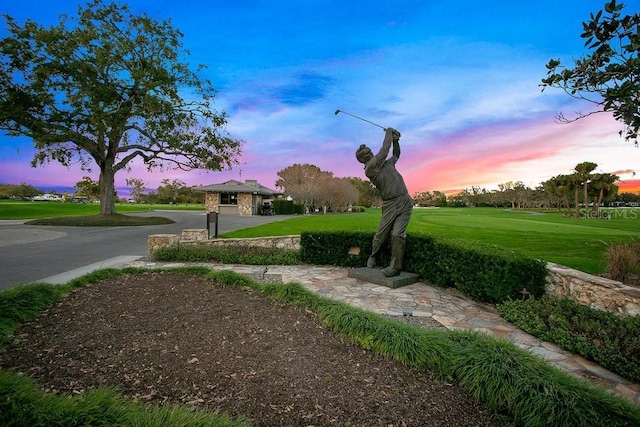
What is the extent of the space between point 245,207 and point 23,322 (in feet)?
96.2

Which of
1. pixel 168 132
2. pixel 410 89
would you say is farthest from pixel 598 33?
pixel 168 132

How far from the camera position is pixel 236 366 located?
8.88 ft

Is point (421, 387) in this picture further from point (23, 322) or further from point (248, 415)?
point (23, 322)

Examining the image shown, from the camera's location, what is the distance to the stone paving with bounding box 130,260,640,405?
108 inches

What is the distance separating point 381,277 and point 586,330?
295 cm

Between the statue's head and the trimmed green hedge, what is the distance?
186 centimetres

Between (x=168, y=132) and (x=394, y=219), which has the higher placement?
(x=168, y=132)

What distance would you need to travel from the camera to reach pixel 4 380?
6.41 feet

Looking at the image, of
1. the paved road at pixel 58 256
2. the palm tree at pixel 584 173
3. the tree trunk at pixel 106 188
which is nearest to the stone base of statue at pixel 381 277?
the paved road at pixel 58 256

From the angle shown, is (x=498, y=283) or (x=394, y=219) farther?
(x=394, y=219)

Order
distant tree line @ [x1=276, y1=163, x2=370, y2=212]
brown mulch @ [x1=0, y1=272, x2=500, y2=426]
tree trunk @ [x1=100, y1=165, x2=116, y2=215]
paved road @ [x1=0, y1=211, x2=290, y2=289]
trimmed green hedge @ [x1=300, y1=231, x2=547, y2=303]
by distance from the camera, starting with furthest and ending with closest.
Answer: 1. distant tree line @ [x1=276, y1=163, x2=370, y2=212]
2. tree trunk @ [x1=100, y1=165, x2=116, y2=215]
3. paved road @ [x1=0, y1=211, x2=290, y2=289]
4. trimmed green hedge @ [x1=300, y1=231, x2=547, y2=303]
5. brown mulch @ [x1=0, y1=272, x2=500, y2=426]

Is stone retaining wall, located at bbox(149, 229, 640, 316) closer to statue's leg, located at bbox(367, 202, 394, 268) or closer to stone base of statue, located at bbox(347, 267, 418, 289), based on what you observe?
stone base of statue, located at bbox(347, 267, 418, 289)

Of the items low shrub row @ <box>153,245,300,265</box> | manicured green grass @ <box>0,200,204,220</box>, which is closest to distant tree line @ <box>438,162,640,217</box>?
low shrub row @ <box>153,245,300,265</box>

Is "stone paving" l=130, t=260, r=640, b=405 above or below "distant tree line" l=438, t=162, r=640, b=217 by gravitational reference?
below
